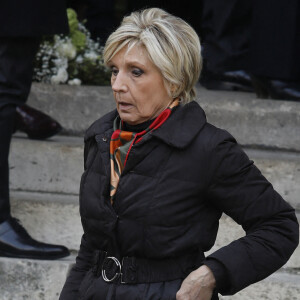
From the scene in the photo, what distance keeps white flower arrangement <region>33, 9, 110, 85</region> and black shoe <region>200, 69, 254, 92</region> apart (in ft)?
2.15

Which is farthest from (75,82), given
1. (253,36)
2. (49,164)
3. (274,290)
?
(274,290)

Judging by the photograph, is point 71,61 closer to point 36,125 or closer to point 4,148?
point 36,125

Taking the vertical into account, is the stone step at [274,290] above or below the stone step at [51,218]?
above

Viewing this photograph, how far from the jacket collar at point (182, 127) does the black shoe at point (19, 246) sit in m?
1.38

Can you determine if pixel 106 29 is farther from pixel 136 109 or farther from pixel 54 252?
pixel 136 109

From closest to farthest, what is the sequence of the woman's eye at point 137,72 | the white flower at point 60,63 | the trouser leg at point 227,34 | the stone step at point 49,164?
the woman's eye at point 137,72 → the stone step at point 49,164 → the white flower at point 60,63 → the trouser leg at point 227,34

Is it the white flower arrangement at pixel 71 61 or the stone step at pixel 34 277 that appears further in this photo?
the white flower arrangement at pixel 71 61

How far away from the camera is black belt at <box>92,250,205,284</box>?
7.55 ft

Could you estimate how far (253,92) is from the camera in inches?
211

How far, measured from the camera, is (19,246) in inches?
145

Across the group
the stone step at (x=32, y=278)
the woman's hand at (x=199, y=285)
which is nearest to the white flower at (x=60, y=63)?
the stone step at (x=32, y=278)

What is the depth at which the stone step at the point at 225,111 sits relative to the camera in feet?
14.5

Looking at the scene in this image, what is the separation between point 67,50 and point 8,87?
135 centimetres

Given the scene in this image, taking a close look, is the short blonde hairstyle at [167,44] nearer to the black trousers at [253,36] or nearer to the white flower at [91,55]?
the black trousers at [253,36]
